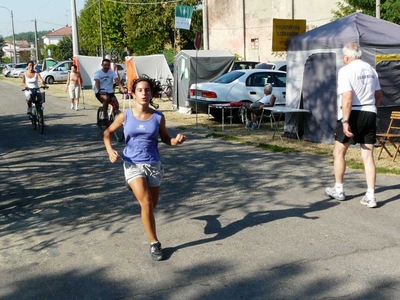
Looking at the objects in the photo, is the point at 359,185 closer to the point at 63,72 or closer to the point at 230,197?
the point at 230,197

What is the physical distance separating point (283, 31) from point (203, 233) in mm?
7945

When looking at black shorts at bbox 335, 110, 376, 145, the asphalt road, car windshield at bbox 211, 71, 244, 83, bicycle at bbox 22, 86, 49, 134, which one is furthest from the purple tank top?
car windshield at bbox 211, 71, 244, 83

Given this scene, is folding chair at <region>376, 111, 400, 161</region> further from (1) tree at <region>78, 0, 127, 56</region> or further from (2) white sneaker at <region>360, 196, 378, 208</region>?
(1) tree at <region>78, 0, 127, 56</region>

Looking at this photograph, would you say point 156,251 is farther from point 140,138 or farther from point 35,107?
point 35,107

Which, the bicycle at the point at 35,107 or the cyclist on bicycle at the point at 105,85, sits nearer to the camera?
the cyclist on bicycle at the point at 105,85

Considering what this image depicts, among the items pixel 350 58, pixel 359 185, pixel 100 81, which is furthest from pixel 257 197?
pixel 100 81

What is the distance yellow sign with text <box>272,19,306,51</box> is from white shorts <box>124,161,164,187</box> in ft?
26.3

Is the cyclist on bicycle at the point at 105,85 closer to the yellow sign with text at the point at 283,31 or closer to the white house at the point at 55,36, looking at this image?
the yellow sign with text at the point at 283,31

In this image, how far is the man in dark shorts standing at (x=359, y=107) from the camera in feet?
22.3

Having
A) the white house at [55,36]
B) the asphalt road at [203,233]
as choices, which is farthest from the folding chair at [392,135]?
the white house at [55,36]

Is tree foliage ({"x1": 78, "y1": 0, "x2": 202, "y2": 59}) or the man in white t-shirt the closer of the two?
the man in white t-shirt

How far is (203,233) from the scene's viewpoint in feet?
19.8

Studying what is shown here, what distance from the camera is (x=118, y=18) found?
62.2m

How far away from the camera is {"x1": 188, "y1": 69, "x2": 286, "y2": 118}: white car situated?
1599cm
